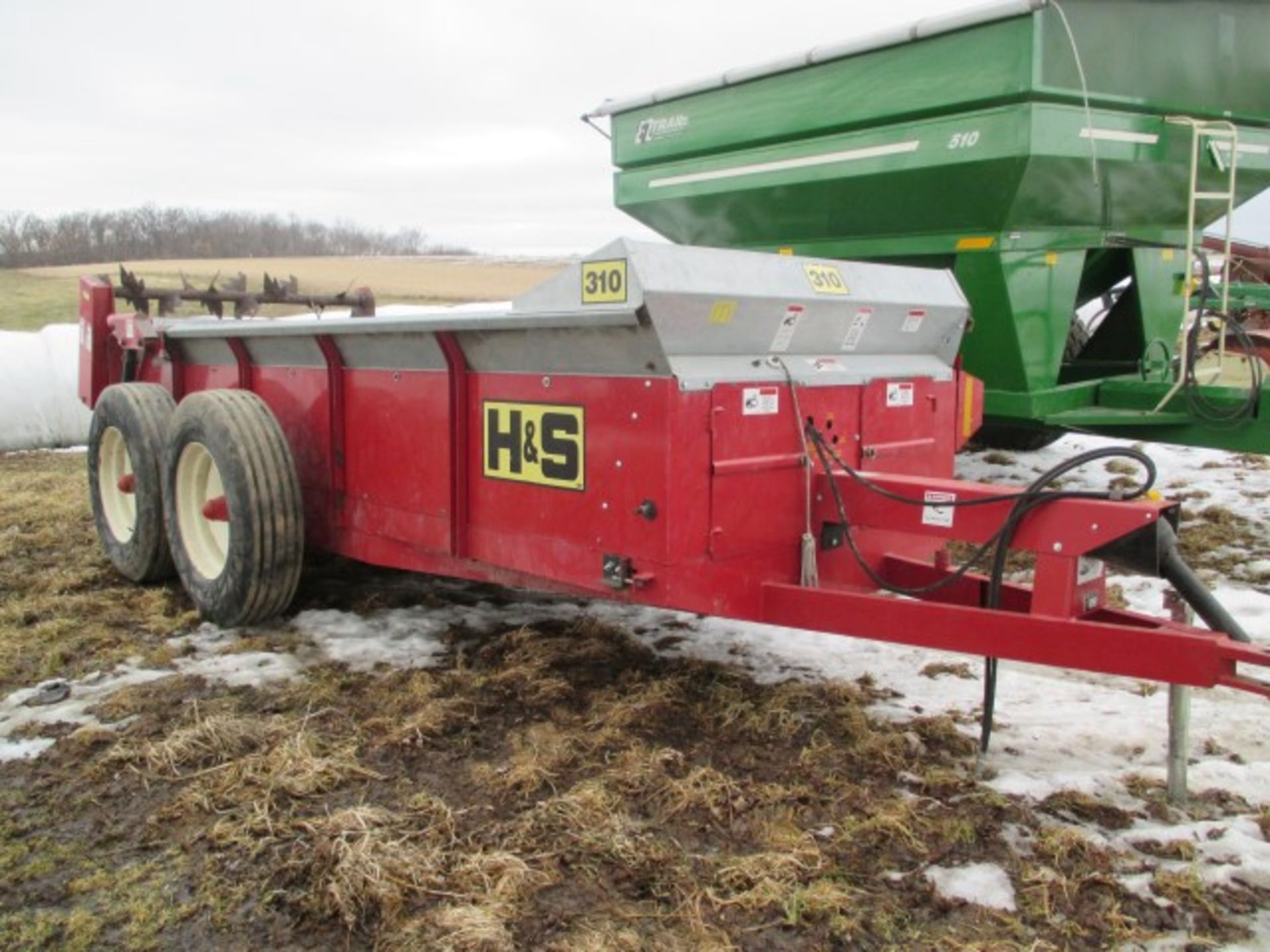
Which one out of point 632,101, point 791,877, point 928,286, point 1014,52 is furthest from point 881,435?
point 632,101

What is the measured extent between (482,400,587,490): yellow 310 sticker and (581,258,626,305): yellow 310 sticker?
1.21 ft

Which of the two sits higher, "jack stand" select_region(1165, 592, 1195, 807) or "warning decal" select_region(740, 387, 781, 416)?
"warning decal" select_region(740, 387, 781, 416)

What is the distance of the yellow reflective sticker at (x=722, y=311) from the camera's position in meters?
2.88

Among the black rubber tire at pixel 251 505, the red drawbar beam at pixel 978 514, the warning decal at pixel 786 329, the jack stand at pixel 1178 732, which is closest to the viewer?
the red drawbar beam at pixel 978 514

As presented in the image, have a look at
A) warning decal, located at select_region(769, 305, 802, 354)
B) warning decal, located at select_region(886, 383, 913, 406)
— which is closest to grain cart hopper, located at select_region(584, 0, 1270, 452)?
warning decal, located at select_region(886, 383, 913, 406)

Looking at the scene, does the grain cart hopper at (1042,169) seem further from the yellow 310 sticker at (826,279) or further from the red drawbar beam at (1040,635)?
the red drawbar beam at (1040,635)

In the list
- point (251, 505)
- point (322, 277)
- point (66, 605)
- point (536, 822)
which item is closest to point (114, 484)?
point (66, 605)

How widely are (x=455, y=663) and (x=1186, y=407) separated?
3.64m

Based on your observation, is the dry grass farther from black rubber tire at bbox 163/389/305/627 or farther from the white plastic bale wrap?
the white plastic bale wrap

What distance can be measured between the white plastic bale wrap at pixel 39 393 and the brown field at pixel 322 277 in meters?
5.99

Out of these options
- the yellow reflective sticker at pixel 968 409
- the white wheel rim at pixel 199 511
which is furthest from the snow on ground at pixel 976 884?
the white wheel rim at pixel 199 511

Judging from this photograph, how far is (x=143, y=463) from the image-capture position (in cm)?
471

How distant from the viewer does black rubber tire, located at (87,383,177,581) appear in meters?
4.70

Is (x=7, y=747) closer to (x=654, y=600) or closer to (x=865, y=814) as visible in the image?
(x=654, y=600)
